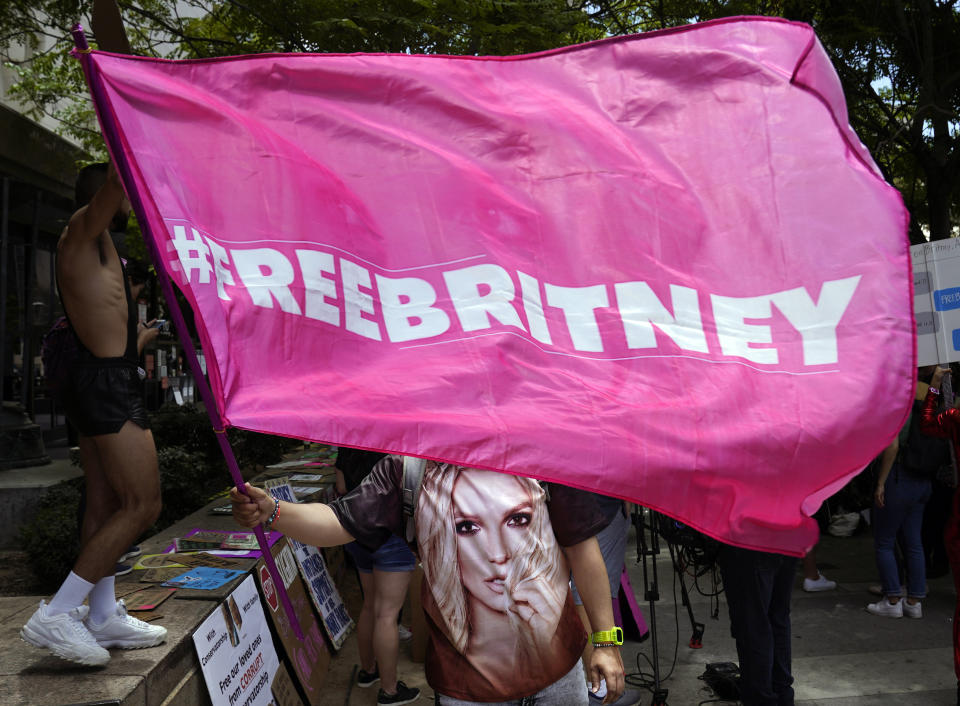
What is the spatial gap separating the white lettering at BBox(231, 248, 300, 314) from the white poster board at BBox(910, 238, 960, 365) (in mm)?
4050

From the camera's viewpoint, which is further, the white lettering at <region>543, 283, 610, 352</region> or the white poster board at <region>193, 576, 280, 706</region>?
the white poster board at <region>193, 576, 280, 706</region>

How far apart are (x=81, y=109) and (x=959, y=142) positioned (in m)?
15.6

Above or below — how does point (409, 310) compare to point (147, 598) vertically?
above

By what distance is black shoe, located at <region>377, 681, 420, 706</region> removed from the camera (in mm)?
5141

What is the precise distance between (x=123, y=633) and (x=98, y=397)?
947 mm

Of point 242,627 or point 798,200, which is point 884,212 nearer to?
point 798,200

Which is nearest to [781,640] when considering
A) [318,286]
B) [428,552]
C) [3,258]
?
[428,552]

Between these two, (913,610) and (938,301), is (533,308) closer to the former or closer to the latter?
(938,301)

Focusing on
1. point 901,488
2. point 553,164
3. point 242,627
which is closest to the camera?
point 553,164

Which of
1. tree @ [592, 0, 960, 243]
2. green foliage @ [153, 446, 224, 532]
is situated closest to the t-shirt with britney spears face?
green foliage @ [153, 446, 224, 532]

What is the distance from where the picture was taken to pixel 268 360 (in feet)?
8.41

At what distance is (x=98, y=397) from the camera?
337cm

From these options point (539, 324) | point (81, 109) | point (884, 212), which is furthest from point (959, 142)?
point (81, 109)

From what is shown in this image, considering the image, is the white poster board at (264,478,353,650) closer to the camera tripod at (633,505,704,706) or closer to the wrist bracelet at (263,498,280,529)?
the camera tripod at (633,505,704,706)
